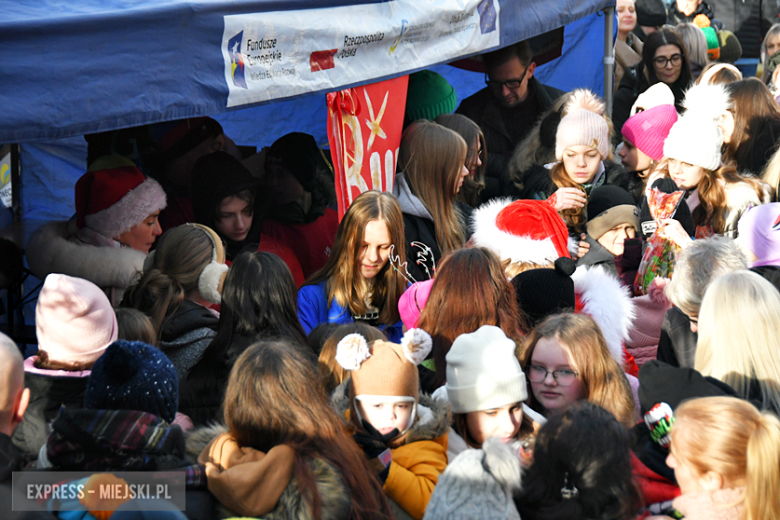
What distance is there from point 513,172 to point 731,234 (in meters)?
1.55

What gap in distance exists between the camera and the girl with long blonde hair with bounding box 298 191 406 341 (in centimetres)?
357

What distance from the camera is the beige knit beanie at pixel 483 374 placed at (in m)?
2.50

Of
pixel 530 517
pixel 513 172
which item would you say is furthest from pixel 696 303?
pixel 513 172

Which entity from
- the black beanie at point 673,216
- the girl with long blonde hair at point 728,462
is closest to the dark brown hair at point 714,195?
the black beanie at point 673,216

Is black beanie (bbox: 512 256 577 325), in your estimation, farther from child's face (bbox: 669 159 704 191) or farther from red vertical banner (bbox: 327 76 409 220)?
child's face (bbox: 669 159 704 191)

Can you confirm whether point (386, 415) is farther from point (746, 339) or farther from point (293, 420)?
point (746, 339)

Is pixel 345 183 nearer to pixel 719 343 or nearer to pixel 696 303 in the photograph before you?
pixel 696 303

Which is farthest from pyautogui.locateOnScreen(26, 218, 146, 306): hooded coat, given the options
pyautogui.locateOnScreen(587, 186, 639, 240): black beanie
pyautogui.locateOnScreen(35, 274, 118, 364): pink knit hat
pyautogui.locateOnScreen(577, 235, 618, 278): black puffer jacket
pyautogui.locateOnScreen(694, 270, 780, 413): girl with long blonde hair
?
pyautogui.locateOnScreen(694, 270, 780, 413): girl with long blonde hair

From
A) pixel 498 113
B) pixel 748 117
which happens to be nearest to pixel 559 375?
pixel 748 117

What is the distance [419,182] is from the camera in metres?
4.35

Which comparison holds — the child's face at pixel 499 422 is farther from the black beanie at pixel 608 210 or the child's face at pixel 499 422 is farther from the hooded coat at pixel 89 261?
the hooded coat at pixel 89 261

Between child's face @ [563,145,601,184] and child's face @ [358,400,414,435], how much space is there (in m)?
2.66

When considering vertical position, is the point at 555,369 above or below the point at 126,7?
below

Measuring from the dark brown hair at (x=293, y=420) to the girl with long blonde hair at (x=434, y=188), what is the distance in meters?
2.14
